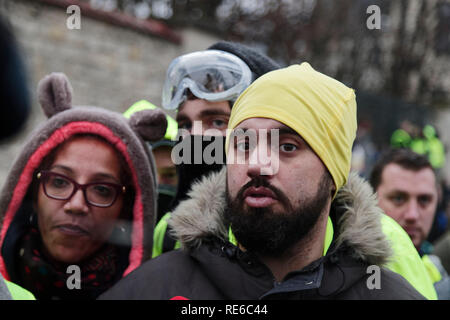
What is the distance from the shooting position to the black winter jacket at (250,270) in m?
2.04

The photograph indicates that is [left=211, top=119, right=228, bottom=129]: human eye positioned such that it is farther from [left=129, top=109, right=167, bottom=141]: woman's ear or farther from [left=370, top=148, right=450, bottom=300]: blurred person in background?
[left=370, top=148, right=450, bottom=300]: blurred person in background

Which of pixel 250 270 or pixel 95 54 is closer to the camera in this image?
pixel 250 270

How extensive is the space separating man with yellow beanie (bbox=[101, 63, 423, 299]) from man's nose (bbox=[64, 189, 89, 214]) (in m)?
0.56

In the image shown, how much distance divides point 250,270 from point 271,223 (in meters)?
0.20

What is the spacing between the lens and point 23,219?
2.71m

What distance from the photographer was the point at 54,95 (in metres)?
2.77

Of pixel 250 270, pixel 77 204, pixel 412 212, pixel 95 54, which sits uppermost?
pixel 95 54

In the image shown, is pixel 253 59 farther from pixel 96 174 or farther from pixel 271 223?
pixel 271 223

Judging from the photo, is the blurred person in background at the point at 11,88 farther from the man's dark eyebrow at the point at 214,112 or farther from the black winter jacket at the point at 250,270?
the man's dark eyebrow at the point at 214,112

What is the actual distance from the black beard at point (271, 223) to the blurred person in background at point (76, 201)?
735 millimetres

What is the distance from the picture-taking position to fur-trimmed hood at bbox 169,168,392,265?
2.14m

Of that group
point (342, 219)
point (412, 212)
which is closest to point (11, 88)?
point (342, 219)

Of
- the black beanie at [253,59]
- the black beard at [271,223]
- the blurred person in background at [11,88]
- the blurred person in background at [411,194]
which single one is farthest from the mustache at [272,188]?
the blurred person in background at [411,194]

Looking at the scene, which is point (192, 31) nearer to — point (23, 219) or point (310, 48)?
point (23, 219)
